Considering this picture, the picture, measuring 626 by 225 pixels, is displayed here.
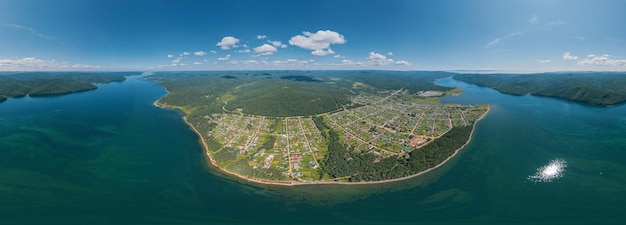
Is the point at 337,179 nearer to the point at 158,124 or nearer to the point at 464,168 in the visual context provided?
the point at 464,168

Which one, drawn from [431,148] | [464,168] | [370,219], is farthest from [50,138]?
[464,168]

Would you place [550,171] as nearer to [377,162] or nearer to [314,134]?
[377,162]

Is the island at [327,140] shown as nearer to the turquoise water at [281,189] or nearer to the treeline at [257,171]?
the treeline at [257,171]

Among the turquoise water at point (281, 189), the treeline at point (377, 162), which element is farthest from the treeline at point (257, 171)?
the treeline at point (377, 162)

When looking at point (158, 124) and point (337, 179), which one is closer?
point (337, 179)

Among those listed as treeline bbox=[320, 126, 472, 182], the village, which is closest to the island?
treeline bbox=[320, 126, 472, 182]

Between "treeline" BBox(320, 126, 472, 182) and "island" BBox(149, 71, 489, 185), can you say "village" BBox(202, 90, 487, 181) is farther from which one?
"treeline" BBox(320, 126, 472, 182)
